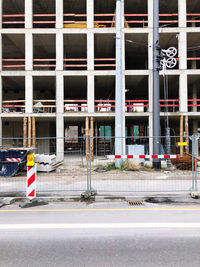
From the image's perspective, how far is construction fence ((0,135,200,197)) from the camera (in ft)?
19.2

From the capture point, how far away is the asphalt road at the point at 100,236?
101 inches

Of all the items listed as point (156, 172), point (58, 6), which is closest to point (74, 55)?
point (58, 6)

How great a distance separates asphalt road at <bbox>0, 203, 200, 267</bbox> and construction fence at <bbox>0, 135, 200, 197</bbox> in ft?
4.46

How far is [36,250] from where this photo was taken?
281 cm

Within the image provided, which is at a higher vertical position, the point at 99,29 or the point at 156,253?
the point at 99,29

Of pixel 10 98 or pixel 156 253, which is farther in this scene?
pixel 10 98

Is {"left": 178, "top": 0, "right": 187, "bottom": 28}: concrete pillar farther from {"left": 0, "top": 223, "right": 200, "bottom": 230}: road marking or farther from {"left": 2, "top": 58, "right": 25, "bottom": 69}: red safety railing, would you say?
{"left": 0, "top": 223, "right": 200, "bottom": 230}: road marking

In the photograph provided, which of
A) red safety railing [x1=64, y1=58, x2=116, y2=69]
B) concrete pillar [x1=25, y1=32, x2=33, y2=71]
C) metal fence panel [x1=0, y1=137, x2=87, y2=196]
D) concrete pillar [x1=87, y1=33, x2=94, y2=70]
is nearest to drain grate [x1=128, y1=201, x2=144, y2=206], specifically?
metal fence panel [x1=0, y1=137, x2=87, y2=196]

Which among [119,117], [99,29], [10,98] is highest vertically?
[99,29]

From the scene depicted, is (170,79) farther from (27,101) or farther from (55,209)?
(55,209)

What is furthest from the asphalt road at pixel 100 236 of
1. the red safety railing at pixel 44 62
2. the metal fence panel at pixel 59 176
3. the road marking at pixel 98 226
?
the red safety railing at pixel 44 62

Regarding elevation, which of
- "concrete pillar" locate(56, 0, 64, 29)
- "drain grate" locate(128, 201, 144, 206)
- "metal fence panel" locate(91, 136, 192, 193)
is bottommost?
"drain grate" locate(128, 201, 144, 206)

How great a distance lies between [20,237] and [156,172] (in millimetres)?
7607

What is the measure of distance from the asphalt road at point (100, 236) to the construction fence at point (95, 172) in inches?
53.5
